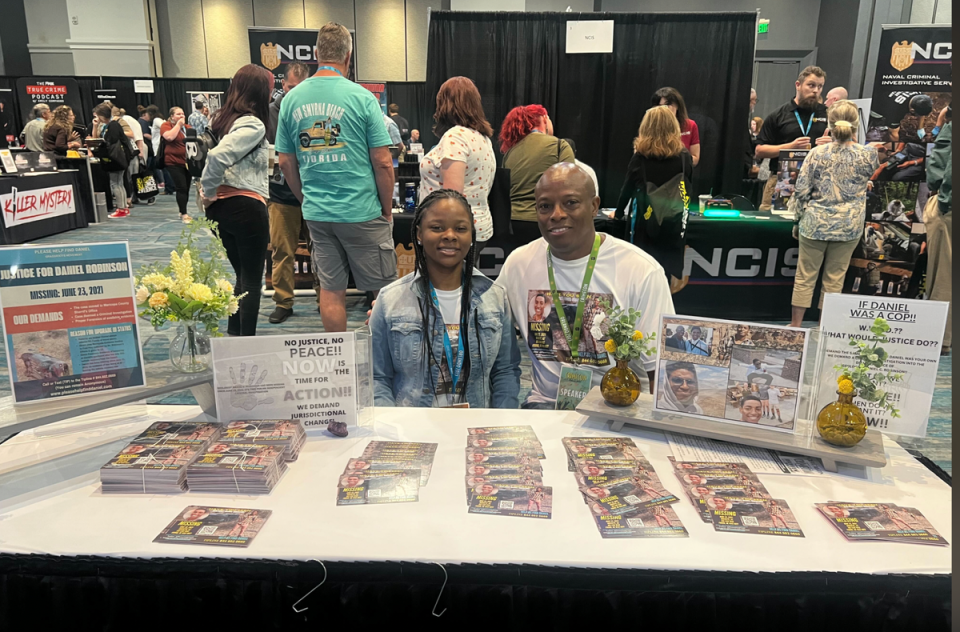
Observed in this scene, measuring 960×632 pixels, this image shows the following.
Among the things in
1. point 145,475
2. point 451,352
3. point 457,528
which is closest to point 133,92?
point 451,352

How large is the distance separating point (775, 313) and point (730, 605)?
402 centimetres

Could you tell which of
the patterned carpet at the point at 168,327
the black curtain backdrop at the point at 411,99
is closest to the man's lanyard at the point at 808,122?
the patterned carpet at the point at 168,327

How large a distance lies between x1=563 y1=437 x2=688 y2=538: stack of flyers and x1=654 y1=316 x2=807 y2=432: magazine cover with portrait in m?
0.18

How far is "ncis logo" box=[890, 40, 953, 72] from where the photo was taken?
15.1 ft

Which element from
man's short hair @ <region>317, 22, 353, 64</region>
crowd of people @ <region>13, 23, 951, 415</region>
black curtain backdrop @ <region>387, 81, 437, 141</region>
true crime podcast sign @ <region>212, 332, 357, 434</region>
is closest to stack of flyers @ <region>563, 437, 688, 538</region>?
crowd of people @ <region>13, 23, 951, 415</region>

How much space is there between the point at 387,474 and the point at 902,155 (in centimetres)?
491

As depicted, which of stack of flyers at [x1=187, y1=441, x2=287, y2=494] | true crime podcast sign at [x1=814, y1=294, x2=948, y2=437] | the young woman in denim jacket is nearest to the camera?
stack of flyers at [x1=187, y1=441, x2=287, y2=494]

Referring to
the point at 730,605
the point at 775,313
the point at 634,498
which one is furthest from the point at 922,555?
the point at 775,313

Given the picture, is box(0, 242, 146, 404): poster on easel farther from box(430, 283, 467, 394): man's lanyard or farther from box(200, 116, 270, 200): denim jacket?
box(200, 116, 270, 200): denim jacket

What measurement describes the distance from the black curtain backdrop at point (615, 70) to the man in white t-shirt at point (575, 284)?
4.00 metres

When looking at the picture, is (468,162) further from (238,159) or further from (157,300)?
(157,300)

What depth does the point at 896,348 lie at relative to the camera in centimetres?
138

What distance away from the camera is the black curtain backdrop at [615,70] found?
572cm

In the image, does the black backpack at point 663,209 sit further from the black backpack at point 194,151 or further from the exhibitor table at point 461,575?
the black backpack at point 194,151
